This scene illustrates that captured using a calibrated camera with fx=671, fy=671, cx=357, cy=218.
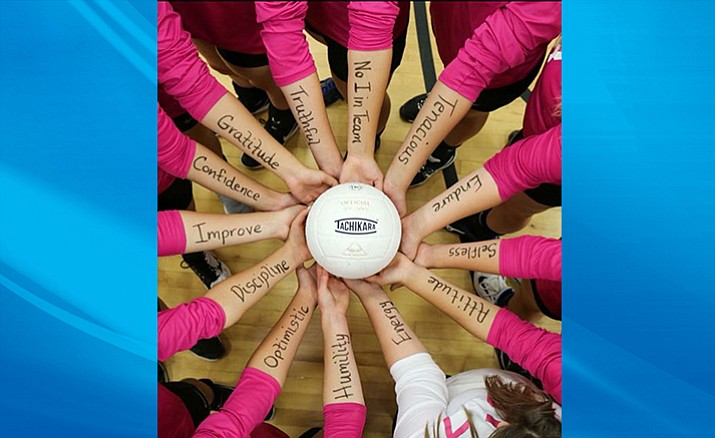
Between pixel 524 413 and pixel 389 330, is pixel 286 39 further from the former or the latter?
pixel 524 413

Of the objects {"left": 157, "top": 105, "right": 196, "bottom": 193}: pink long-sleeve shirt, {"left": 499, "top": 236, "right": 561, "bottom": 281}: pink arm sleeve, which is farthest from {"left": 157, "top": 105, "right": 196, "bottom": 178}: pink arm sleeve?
{"left": 499, "top": 236, "right": 561, "bottom": 281}: pink arm sleeve

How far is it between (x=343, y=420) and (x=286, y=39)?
66 cm

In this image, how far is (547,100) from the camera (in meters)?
1.26

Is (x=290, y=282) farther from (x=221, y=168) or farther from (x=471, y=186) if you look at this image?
(x=471, y=186)

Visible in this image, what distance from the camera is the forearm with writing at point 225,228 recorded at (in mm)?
1215

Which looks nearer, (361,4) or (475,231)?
(361,4)

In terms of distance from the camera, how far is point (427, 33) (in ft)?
6.07

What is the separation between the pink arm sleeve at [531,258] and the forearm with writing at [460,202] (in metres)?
0.09

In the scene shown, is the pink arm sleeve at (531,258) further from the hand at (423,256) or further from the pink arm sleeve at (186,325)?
the pink arm sleeve at (186,325)

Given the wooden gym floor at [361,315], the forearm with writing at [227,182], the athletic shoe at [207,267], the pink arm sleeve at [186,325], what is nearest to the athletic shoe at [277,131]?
the wooden gym floor at [361,315]
